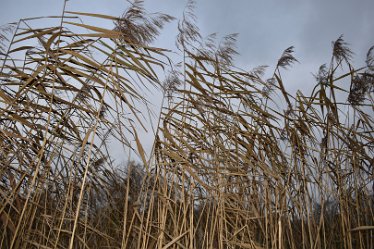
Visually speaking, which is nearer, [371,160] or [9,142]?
[9,142]

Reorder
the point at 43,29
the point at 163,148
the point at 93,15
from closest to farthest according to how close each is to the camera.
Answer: the point at 93,15 → the point at 43,29 → the point at 163,148

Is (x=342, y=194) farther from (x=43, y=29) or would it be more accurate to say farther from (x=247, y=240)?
(x=43, y=29)

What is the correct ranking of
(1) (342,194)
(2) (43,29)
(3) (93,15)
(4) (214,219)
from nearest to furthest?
1. (3) (93,15)
2. (2) (43,29)
3. (4) (214,219)
4. (1) (342,194)

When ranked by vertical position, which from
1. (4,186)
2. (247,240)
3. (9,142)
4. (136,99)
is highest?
(136,99)

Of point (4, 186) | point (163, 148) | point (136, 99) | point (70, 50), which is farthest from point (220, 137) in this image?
point (4, 186)

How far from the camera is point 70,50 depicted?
7.12 feet

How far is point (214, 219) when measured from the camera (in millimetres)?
2631

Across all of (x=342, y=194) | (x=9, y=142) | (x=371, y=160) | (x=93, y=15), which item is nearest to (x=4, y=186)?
(x=9, y=142)

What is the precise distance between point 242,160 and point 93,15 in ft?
4.48

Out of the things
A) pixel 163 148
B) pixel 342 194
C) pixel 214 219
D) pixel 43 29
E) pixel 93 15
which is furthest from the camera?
pixel 342 194

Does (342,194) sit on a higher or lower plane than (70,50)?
lower

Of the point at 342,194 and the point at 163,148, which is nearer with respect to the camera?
the point at 163,148

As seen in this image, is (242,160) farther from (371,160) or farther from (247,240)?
(371,160)

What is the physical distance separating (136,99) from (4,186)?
962 millimetres
